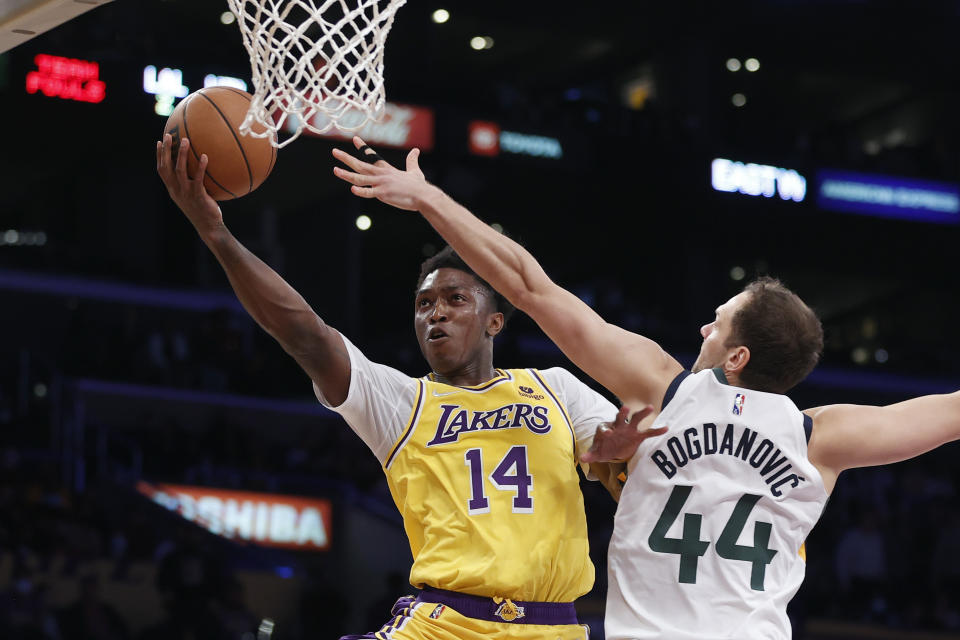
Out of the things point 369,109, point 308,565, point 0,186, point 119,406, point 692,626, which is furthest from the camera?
point 0,186

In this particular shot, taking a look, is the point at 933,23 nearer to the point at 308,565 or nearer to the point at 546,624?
the point at 308,565

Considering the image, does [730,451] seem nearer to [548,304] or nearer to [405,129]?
[548,304]

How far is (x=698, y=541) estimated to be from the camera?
11.1ft

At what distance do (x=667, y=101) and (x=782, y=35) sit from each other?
97.5 inches

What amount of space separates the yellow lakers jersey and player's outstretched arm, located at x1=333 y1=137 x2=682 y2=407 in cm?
79

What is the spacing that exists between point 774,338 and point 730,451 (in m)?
0.35

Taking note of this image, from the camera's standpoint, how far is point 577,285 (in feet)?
90.5

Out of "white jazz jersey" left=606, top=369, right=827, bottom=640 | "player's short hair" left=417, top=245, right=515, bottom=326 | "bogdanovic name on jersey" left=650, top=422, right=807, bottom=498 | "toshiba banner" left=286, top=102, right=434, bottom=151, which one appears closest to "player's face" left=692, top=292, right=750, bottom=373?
"white jazz jersey" left=606, top=369, right=827, bottom=640

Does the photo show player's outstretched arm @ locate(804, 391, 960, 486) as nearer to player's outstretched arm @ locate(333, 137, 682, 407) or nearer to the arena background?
player's outstretched arm @ locate(333, 137, 682, 407)

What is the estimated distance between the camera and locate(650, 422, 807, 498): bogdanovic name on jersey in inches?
134

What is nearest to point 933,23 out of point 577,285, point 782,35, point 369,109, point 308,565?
point 782,35

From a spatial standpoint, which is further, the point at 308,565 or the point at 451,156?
the point at 451,156

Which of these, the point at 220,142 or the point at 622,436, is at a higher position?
the point at 220,142

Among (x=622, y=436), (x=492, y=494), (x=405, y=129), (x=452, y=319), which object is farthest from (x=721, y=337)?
(x=405, y=129)
